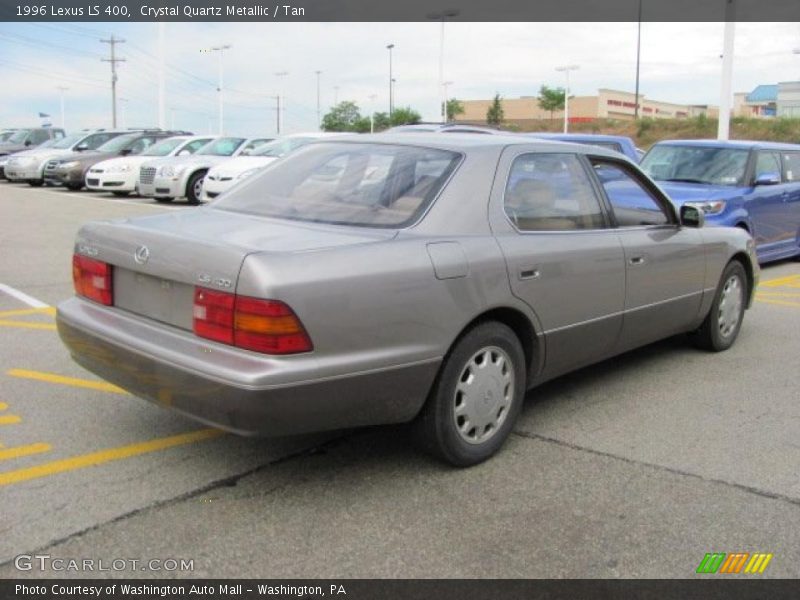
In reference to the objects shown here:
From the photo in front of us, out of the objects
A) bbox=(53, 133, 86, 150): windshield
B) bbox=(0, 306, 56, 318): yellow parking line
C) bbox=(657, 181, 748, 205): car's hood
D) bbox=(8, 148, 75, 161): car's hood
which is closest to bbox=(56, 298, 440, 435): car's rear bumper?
bbox=(0, 306, 56, 318): yellow parking line

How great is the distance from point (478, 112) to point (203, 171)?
95.5 meters

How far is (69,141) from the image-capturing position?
24750mm

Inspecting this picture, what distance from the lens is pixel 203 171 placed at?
698 inches

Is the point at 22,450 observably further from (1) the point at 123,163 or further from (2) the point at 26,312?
(1) the point at 123,163

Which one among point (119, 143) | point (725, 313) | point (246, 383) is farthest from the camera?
point (119, 143)

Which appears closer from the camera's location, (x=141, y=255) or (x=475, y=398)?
(x=141, y=255)

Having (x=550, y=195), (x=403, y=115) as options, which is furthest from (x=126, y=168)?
(x=403, y=115)

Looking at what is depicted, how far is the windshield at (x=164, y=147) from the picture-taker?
20.1 metres

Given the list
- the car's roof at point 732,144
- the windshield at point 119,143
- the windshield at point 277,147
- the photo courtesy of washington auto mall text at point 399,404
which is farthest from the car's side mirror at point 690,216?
the windshield at point 119,143

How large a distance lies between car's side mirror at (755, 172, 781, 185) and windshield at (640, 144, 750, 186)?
0.21 meters

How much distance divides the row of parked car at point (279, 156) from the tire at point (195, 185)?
0.9 inches

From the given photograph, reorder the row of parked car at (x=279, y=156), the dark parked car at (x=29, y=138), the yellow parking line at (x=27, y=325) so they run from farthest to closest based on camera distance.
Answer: the dark parked car at (x=29, y=138)
the row of parked car at (x=279, y=156)
the yellow parking line at (x=27, y=325)

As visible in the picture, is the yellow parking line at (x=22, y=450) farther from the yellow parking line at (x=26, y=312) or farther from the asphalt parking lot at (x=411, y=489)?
the yellow parking line at (x=26, y=312)

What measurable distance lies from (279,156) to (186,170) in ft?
35.4
